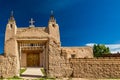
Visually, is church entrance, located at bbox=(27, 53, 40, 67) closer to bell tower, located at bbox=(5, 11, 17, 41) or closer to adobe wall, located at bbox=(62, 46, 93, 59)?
adobe wall, located at bbox=(62, 46, 93, 59)

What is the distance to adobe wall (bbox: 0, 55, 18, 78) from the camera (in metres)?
20.4

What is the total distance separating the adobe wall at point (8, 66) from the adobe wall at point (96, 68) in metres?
4.62

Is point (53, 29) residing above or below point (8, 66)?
above

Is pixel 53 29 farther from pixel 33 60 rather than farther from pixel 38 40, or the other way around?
Answer: pixel 33 60

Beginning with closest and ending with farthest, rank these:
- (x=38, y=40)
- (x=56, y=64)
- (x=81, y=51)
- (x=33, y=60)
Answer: (x=56, y=64) < (x=38, y=40) < (x=33, y=60) < (x=81, y=51)

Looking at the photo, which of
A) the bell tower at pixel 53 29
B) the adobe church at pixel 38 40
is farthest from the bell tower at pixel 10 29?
the bell tower at pixel 53 29

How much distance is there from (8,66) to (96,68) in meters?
7.02

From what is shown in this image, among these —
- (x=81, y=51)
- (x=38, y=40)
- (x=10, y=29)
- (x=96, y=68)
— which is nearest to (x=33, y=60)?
(x=81, y=51)

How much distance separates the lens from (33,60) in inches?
1490

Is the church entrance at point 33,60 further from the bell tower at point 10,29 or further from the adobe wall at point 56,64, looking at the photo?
the adobe wall at point 56,64

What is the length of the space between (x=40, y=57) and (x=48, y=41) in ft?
53.5

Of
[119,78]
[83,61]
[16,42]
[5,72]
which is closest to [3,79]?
[5,72]

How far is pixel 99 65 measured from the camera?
820 inches

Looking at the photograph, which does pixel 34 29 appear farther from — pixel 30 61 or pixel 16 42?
pixel 30 61
